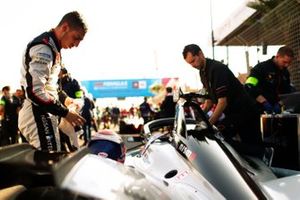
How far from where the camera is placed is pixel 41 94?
353 centimetres

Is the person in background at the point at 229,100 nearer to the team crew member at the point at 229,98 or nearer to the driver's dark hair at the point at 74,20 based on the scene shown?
the team crew member at the point at 229,98

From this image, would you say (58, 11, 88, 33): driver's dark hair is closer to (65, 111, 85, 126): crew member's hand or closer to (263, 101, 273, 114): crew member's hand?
(65, 111, 85, 126): crew member's hand

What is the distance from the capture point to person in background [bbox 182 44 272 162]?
15.9 ft

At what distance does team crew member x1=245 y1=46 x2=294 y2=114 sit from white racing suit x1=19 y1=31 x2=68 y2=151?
8.74 ft

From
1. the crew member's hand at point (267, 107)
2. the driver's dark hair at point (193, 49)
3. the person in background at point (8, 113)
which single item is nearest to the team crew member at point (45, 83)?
the driver's dark hair at point (193, 49)

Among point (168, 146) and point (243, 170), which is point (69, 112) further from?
point (243, 170)

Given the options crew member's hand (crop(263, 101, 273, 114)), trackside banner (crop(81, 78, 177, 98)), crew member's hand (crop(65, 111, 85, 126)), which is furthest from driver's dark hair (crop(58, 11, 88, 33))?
trackside banner (crop(81, 78, 177, 98))

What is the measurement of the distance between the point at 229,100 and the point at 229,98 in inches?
1.0

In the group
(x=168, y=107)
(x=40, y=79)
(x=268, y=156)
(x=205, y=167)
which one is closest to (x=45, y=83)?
(x=40, y=79)

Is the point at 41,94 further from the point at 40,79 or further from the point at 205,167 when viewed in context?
the point at 205,167

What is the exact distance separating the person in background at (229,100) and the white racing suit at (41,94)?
63.8 inches

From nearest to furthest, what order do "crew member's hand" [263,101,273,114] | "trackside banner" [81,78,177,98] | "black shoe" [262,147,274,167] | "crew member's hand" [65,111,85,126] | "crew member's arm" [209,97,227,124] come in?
"crew member's hand" [65,111,85,126] → "black shoe" [262,147,274,167] → "crew member's arm" [209,97,227,124] → "crew member's hand" [263,101,273,114] → "trackside banner" [81,78,177,98]

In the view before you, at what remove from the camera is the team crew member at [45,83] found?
354 cm

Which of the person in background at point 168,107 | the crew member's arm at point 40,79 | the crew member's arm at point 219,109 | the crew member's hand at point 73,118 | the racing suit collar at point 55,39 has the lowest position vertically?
the person in background at point 168,107
